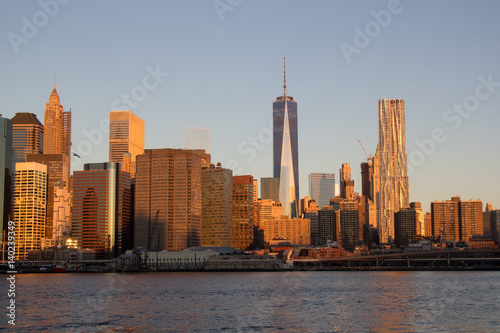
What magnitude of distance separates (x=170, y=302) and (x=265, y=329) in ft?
109

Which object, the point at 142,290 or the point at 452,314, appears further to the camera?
the point at 142,290

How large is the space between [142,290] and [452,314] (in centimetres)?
6400

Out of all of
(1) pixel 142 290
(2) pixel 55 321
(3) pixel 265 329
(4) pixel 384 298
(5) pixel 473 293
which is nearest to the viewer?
(3) pixel 265 329

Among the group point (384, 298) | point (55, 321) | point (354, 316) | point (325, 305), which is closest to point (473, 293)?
point (384, 298)

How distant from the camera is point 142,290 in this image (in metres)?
132

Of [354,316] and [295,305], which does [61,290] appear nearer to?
[295,305]

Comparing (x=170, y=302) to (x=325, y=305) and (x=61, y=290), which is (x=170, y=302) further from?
(x=61, y=290)

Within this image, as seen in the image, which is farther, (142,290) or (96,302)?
(142,290)

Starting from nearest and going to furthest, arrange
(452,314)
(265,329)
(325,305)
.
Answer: (265,329) → (452,314) → (325,305)

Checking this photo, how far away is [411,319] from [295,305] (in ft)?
69.8

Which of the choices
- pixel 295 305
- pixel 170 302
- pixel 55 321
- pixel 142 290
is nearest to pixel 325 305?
pixel 295 305

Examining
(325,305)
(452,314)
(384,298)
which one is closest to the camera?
(452,314)

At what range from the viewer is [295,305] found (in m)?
98.8

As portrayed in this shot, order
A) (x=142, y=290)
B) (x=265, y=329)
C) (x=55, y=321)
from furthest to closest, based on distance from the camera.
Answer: (x=142, y=290) < (x=55, y=321) < (x=265, y=329)
